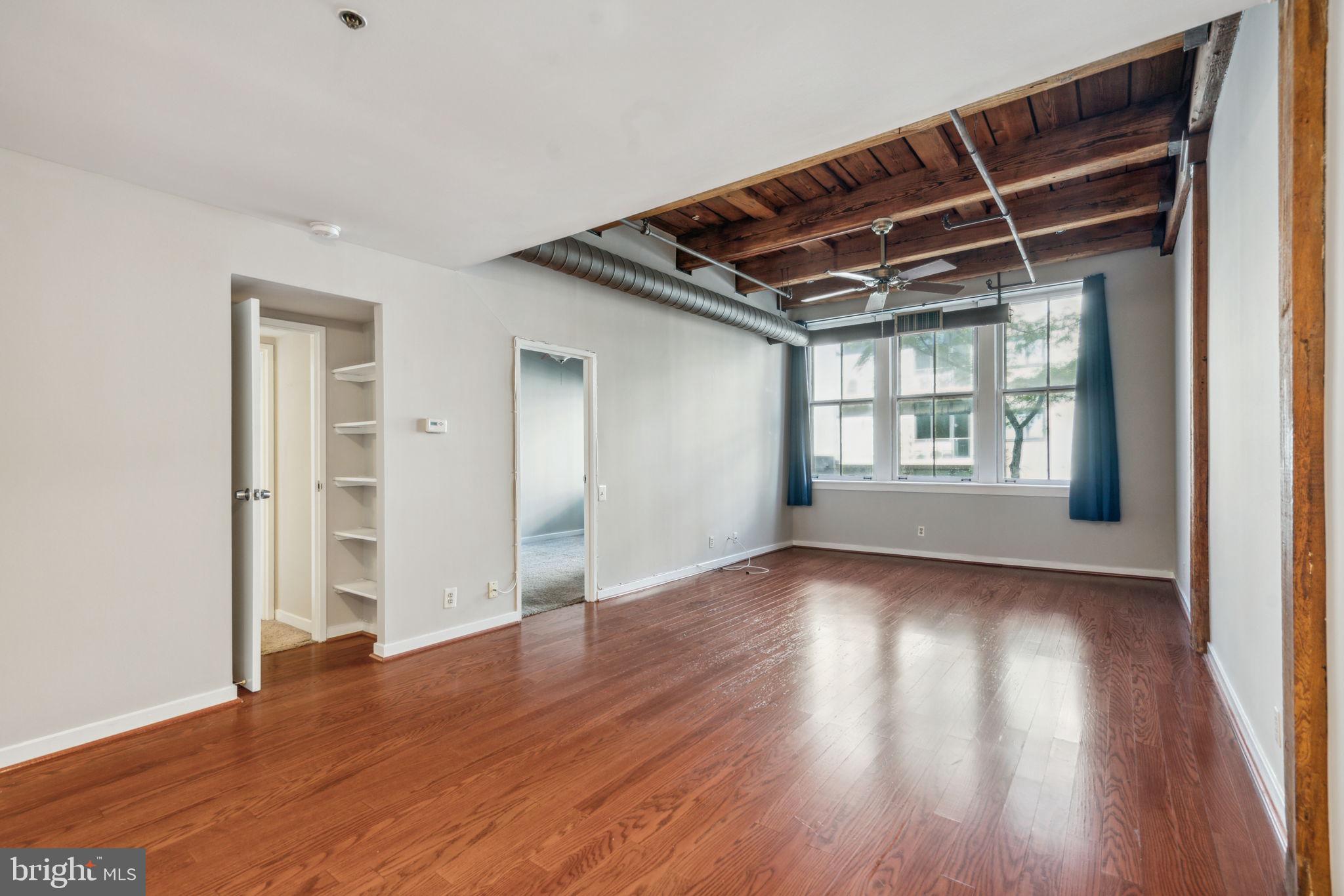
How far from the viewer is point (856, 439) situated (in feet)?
25.3

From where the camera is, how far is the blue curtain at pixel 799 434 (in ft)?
25.7

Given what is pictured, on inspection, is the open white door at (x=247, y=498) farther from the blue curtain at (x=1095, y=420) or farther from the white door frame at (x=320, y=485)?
the blue curtain at (x=1095, y=420)

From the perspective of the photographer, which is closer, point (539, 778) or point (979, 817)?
point (979, 817)

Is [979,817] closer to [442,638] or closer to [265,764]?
[265,764]

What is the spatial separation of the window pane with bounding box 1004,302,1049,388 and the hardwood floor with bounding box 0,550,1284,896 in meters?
3.32

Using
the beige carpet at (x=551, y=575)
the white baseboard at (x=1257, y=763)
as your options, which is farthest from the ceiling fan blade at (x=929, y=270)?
the beige carpet at (x=551, y=575)

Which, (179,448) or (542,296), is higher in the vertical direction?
(542,296)

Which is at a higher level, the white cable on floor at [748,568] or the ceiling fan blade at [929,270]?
the ceiling fan blade at [929,270]

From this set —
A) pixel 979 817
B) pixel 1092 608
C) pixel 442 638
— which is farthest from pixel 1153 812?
pixel 442 638

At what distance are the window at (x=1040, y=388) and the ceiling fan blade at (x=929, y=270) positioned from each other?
2.29 m

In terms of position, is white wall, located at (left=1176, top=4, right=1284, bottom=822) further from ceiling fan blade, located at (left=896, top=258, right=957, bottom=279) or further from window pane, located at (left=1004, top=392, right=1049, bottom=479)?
window pane, located at (left=1004, top=392, right=1049, bottom=479)

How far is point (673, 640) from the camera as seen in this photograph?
414cm

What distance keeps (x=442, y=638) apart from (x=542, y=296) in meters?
2.66

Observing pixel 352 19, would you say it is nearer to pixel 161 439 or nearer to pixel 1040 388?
pixel 161 439
